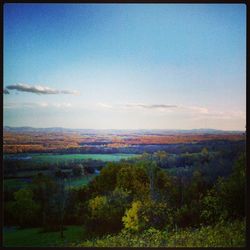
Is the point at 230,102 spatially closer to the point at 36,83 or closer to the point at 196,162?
the point at 196,162

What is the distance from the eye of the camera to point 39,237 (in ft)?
18.1

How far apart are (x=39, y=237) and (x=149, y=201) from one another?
1.17 metres

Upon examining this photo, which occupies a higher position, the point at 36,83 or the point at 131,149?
the point at 36,83

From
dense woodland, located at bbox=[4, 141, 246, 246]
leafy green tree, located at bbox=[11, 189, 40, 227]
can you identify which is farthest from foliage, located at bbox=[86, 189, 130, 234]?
leafy green tree, located at bbox=[11, 189, 40, 227]

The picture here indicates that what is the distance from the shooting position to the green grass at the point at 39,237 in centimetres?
550

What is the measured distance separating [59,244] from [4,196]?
742 millimetres

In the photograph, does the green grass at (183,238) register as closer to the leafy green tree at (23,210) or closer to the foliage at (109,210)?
the foliage at (109,210)

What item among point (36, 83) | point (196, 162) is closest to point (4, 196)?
point (36, 83)

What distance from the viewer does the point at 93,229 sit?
552 centimetres

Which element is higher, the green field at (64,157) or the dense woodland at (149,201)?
the green field at (64,157)

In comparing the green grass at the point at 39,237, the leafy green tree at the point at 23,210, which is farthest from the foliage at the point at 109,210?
the leafy green tree at the point at 23,210

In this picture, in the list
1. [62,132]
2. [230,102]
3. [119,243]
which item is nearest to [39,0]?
[62,132]

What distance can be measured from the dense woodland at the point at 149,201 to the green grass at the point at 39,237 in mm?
45

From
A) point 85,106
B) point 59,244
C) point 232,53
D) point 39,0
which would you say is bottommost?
point 59,244
